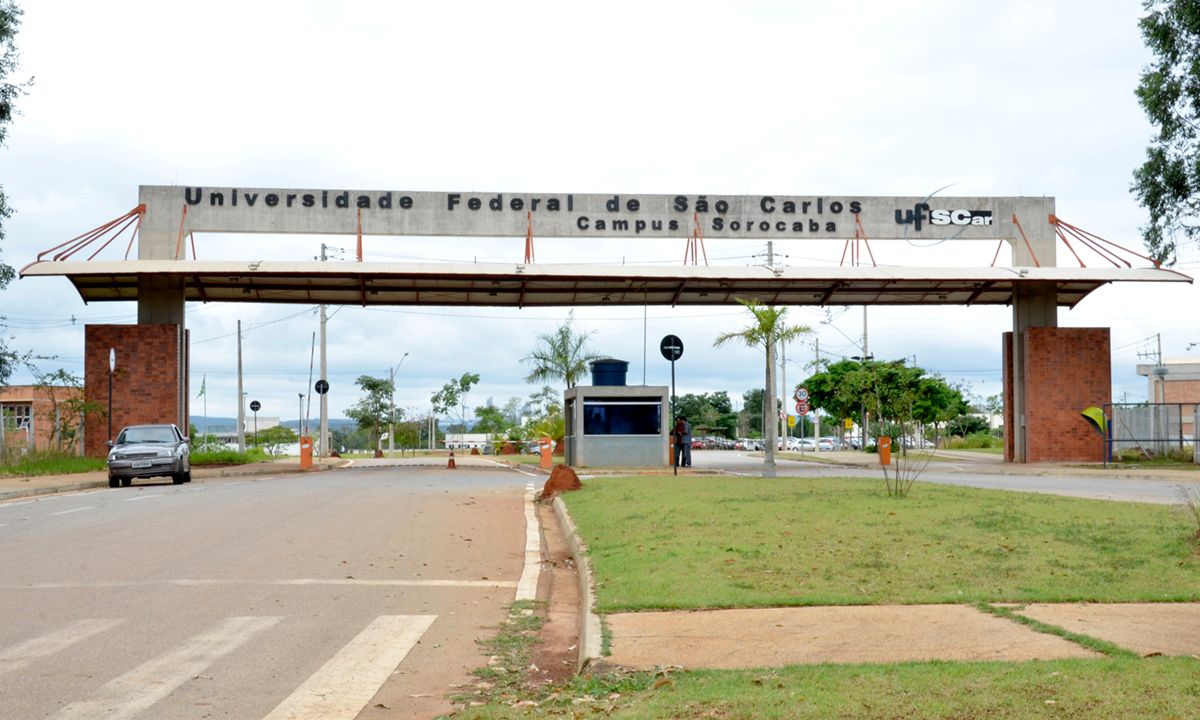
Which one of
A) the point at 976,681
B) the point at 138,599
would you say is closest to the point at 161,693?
the point at 138,599

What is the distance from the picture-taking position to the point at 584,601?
33.3 feet

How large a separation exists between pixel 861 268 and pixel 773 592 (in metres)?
28.2

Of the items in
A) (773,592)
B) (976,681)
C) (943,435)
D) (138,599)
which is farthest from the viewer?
(943,435)

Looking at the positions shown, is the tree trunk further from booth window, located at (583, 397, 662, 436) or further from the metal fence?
the metal fence

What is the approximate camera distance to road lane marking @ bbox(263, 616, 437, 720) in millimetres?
6672

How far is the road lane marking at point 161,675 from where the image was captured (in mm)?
6621

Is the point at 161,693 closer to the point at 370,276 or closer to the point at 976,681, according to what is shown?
the point at 976,681

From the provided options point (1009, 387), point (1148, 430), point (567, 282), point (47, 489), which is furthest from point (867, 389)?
point (47, 489)

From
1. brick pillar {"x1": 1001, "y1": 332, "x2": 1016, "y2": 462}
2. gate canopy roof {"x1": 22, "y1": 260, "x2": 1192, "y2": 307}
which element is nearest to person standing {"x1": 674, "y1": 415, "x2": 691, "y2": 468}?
gate canopy roof {"x1": 22, "y1": 260, "x2": 1192, "y2": 307}

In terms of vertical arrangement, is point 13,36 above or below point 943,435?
above

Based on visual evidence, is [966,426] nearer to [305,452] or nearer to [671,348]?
[305,452]

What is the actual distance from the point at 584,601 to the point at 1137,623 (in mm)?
4178

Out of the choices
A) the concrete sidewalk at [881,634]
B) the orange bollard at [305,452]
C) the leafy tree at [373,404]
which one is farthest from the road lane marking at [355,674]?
the leafy tree at [373,404]

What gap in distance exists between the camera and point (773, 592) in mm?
9719
